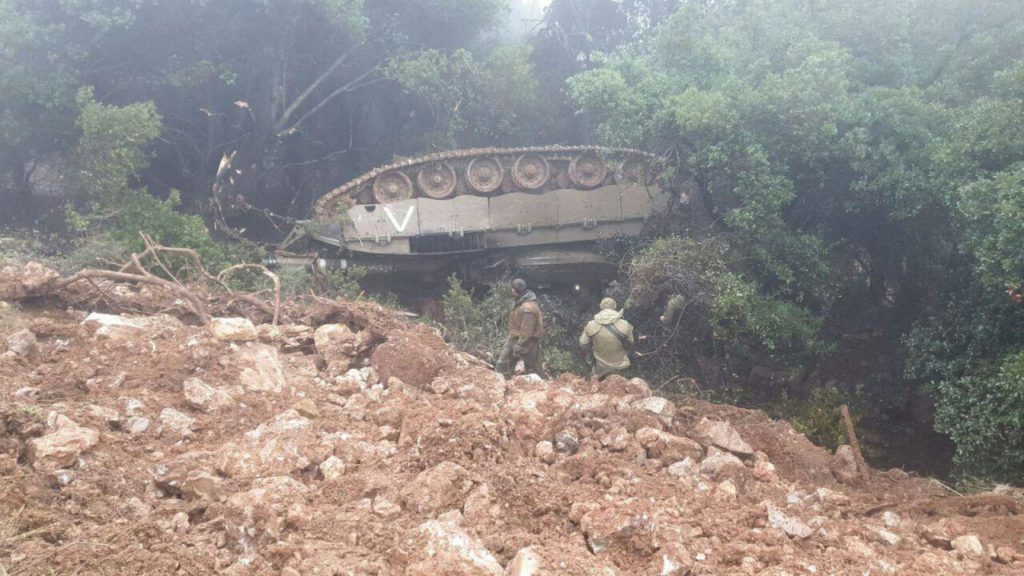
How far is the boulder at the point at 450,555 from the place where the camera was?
3.02m

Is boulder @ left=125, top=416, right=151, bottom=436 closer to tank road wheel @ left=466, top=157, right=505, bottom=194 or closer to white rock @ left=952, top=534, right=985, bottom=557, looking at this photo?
white rock @ left=952, top=534, right=985, bottom=557

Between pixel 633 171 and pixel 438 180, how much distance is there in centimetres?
358

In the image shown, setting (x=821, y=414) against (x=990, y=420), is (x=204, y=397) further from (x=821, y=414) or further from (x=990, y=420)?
(x=821, y=414)

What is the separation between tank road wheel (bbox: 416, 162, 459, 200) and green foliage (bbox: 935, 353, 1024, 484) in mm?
8569

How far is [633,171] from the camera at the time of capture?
1158cm

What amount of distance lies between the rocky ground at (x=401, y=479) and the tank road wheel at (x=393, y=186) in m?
7.15

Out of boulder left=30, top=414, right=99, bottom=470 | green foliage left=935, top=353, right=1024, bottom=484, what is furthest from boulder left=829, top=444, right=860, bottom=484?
boulder left=30, top=414, right=99, bottom=470

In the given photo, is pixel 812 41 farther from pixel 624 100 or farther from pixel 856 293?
pixel 856 293

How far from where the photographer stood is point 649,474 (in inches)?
169

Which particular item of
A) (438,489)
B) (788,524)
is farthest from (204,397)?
(788,524)

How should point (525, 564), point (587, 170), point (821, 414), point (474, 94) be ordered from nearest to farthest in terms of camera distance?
point (525, 564) → point (821, 414) → point (587, 170) → point (474, 94)

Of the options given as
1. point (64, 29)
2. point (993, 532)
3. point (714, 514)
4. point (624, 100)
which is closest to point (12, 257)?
point (64, 29)

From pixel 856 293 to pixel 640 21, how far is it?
924 centimetres

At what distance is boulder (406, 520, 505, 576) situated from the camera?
302cm
